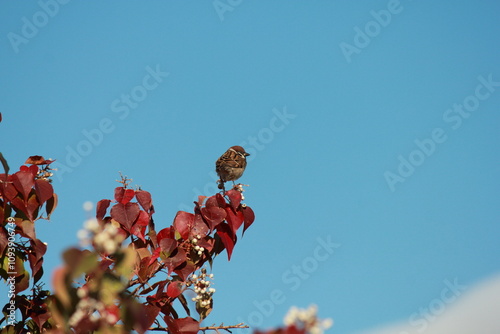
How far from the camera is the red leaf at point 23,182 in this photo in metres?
2.65

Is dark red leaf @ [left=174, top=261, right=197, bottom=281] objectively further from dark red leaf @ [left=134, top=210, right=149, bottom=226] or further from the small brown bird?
the small brown bird

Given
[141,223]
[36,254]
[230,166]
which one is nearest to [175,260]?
[141,223]

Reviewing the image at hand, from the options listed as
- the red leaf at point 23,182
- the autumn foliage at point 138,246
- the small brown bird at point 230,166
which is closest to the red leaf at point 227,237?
the autumn foliage at point 138,246

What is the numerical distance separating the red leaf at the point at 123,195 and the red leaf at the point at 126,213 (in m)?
0.03

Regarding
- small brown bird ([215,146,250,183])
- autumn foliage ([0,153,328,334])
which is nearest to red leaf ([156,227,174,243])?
autumn foliage ([0,153,328,334])

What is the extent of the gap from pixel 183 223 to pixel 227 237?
0.23 meters

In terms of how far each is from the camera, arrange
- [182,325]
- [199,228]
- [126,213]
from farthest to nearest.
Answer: [199,228] < [126,213] < [182,325]

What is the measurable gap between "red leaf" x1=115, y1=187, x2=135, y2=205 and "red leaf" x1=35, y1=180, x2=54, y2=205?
305mm

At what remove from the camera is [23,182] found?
2654mm

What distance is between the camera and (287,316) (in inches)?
47.0

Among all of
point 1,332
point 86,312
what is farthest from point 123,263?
point 1,332

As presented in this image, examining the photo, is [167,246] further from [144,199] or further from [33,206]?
[33,206]

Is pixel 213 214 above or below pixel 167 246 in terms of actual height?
above

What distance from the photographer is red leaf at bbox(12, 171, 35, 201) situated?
8.69ft
